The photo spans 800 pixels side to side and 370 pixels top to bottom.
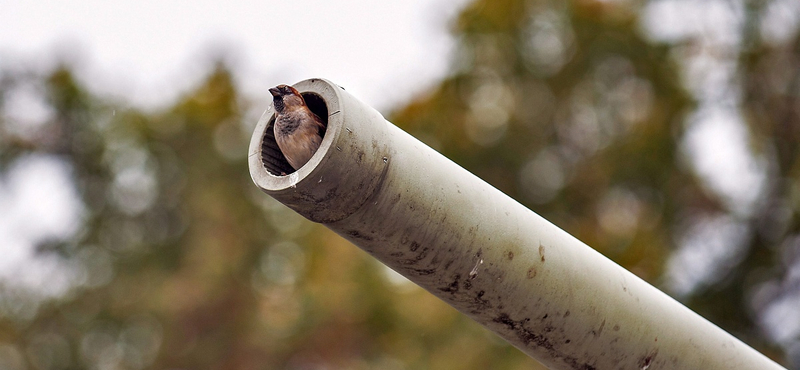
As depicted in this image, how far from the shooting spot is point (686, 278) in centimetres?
822

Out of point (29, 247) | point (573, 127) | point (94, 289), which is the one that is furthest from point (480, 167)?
point (29, 247)

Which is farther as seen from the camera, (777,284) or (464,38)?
(464,38)

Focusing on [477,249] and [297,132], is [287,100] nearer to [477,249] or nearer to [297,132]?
[297,132]

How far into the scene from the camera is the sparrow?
1.29 meters

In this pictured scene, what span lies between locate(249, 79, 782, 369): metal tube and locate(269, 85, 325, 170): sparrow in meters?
0.04

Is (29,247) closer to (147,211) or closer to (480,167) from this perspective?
(147,211)

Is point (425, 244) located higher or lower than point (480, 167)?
lower

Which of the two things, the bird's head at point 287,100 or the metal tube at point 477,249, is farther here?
the bird's head at point 287,100

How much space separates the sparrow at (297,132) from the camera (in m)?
1.29

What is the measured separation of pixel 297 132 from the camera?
130 centimetres

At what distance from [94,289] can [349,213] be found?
32.3 ft

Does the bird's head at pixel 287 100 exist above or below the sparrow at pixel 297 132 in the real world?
above

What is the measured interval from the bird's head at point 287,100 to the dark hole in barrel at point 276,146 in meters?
0.01

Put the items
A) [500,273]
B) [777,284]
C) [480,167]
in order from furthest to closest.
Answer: [480,167] → [777,284] → [500,273]
